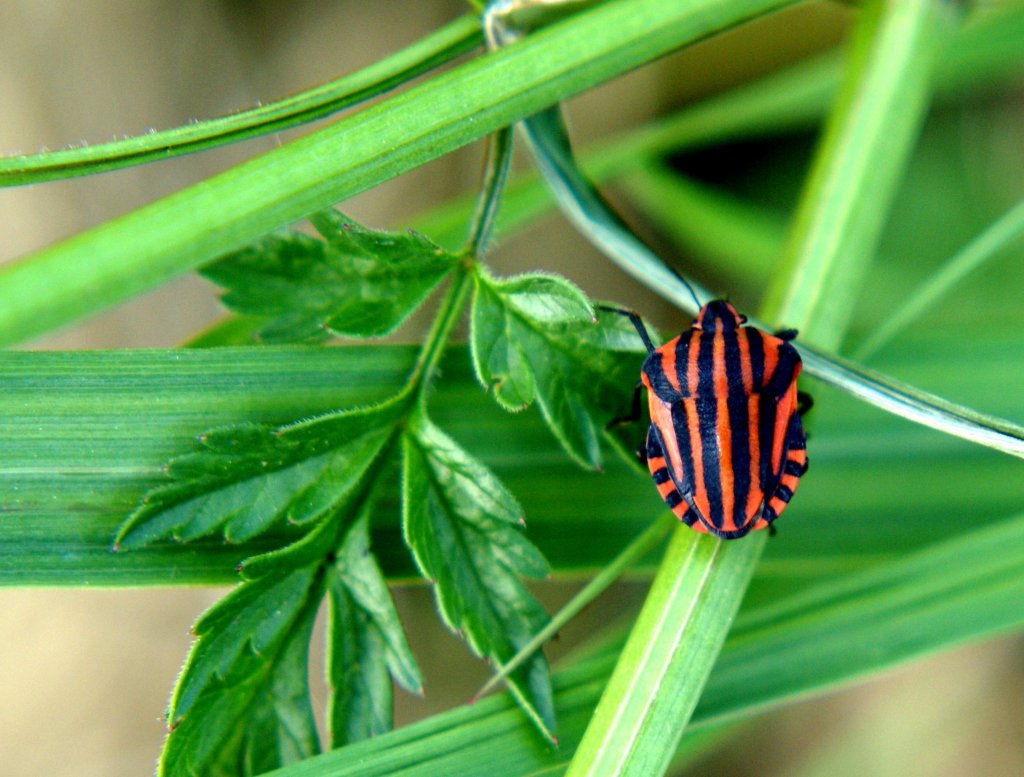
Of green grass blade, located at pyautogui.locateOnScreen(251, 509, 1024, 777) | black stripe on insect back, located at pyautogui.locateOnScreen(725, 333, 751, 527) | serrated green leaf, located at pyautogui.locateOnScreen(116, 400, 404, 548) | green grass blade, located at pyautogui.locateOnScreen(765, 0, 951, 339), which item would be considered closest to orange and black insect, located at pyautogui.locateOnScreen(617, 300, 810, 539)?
black stripe on insect back, located at pyautogui.locateOnScreen(725, 333, 751, 527)

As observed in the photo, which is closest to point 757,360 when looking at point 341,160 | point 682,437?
point 682,437

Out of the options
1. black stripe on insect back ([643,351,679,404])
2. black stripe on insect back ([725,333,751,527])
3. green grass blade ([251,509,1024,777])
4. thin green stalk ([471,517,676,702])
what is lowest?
green grass blade ([251,509,1024,777])

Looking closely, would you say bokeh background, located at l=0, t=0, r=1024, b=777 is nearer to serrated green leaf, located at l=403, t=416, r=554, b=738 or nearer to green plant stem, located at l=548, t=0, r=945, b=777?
green plant stem, located at l=548, t=0, r=945, b=777

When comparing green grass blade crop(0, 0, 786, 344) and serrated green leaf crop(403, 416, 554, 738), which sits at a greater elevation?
A: green grass blade crop(0, 0, 786, 344)

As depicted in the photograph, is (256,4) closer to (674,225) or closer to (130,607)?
(674,225)

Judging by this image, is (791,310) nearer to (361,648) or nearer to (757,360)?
(757,360)

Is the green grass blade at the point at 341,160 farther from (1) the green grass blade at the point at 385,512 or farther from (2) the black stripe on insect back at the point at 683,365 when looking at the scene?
(2) the black stripe on insect back at the point at 683,365
